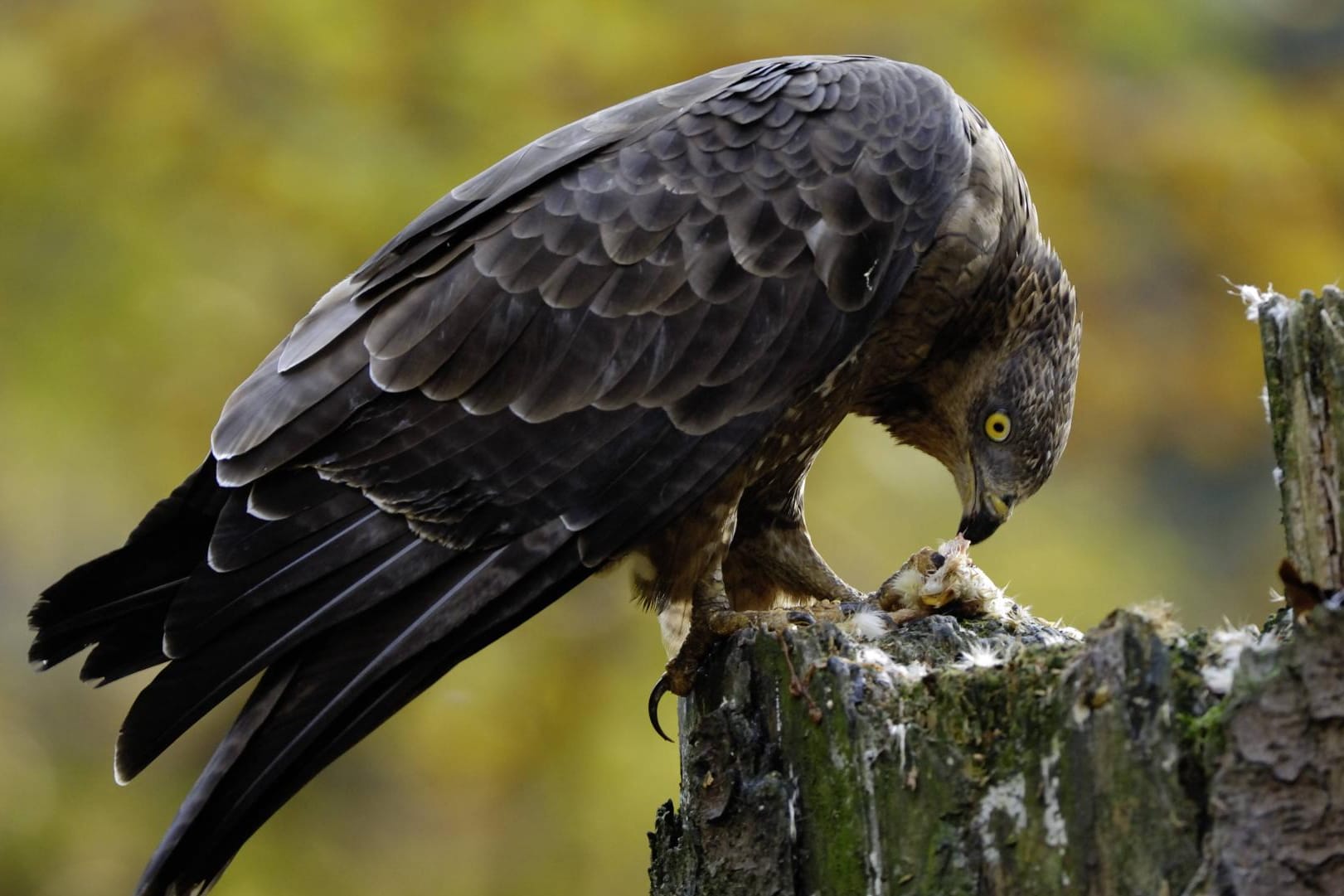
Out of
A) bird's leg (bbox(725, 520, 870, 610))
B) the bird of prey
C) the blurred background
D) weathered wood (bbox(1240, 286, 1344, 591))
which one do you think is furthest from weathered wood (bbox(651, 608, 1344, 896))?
the blurred background

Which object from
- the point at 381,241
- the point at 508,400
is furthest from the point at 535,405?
the point at 381,241

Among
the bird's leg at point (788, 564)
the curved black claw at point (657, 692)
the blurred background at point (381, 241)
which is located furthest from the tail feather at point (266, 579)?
the blurred background at point (381, 241)

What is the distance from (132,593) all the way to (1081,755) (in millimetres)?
2364

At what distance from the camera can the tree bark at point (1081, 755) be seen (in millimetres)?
2127

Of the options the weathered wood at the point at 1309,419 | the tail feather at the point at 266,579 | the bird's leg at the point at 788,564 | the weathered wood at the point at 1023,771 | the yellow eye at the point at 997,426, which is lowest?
the weathered wood at the point at 1023,771

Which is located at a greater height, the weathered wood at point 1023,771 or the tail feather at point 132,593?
the tail feather at point 132,593

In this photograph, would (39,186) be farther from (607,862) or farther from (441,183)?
(607,862)

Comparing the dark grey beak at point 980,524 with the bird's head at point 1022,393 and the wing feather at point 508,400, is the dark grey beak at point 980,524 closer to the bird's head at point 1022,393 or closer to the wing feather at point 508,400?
the bird's head at point 1022,393

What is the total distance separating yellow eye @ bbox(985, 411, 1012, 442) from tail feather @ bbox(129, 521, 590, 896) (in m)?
1.66

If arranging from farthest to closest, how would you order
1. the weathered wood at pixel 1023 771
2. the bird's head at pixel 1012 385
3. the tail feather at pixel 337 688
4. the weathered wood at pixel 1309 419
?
the bird's head at pixel 1012 385 → the tail feather at pixel 337 688 → the weathered wood at pixel 1309 419 → the weathered wood at pixel 1023 771

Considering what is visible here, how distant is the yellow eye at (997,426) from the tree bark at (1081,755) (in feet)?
5.27

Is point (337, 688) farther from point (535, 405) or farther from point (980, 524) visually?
point (980, 524)

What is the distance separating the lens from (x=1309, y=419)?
2.33m

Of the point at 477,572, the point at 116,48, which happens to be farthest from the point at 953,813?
the point at 116,48
